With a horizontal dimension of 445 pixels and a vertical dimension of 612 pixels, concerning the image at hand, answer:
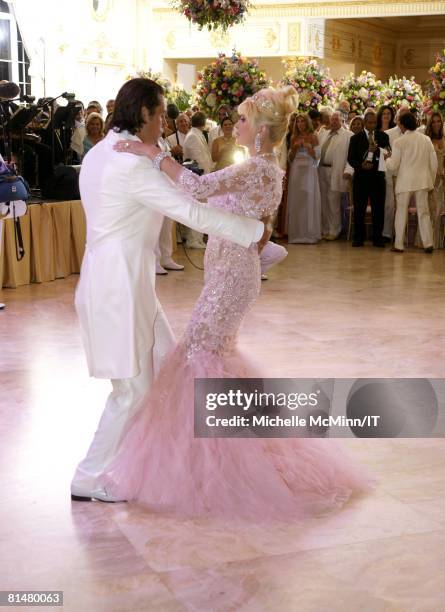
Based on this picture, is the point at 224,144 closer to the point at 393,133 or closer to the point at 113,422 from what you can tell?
the point at 393,133

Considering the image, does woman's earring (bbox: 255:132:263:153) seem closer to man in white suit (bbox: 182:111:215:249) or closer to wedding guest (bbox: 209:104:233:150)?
man in white suit (bbox: 182:111:215:249)

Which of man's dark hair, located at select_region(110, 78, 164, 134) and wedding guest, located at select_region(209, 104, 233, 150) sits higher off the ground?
man's dark hair, located at select_region(110, 78, 164, 134)

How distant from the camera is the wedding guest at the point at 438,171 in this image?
34.4 feet

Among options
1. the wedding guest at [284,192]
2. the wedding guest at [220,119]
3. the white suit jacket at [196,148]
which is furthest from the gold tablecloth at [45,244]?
the wedding guest at [284,192]

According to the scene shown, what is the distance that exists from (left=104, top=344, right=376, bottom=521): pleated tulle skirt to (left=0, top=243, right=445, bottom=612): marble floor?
0.09m

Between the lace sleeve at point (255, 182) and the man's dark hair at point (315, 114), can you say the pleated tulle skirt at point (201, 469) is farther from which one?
A: the man's dark hair at point (315, 114)

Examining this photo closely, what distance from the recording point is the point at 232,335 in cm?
369

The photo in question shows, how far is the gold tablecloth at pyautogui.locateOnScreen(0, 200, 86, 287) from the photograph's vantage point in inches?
314

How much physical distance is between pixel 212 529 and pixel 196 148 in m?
7.50

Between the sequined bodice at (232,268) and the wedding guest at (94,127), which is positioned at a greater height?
the wedding guest at (94,127)

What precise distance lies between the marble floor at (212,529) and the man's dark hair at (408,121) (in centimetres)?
432

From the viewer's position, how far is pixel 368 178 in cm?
1068

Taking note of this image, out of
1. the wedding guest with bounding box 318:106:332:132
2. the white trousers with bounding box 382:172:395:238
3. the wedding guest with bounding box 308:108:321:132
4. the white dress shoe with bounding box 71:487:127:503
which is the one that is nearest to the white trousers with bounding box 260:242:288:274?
the white dress shoe with bounding box 71:487:127:503

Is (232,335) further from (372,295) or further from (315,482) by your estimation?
(372,295)
